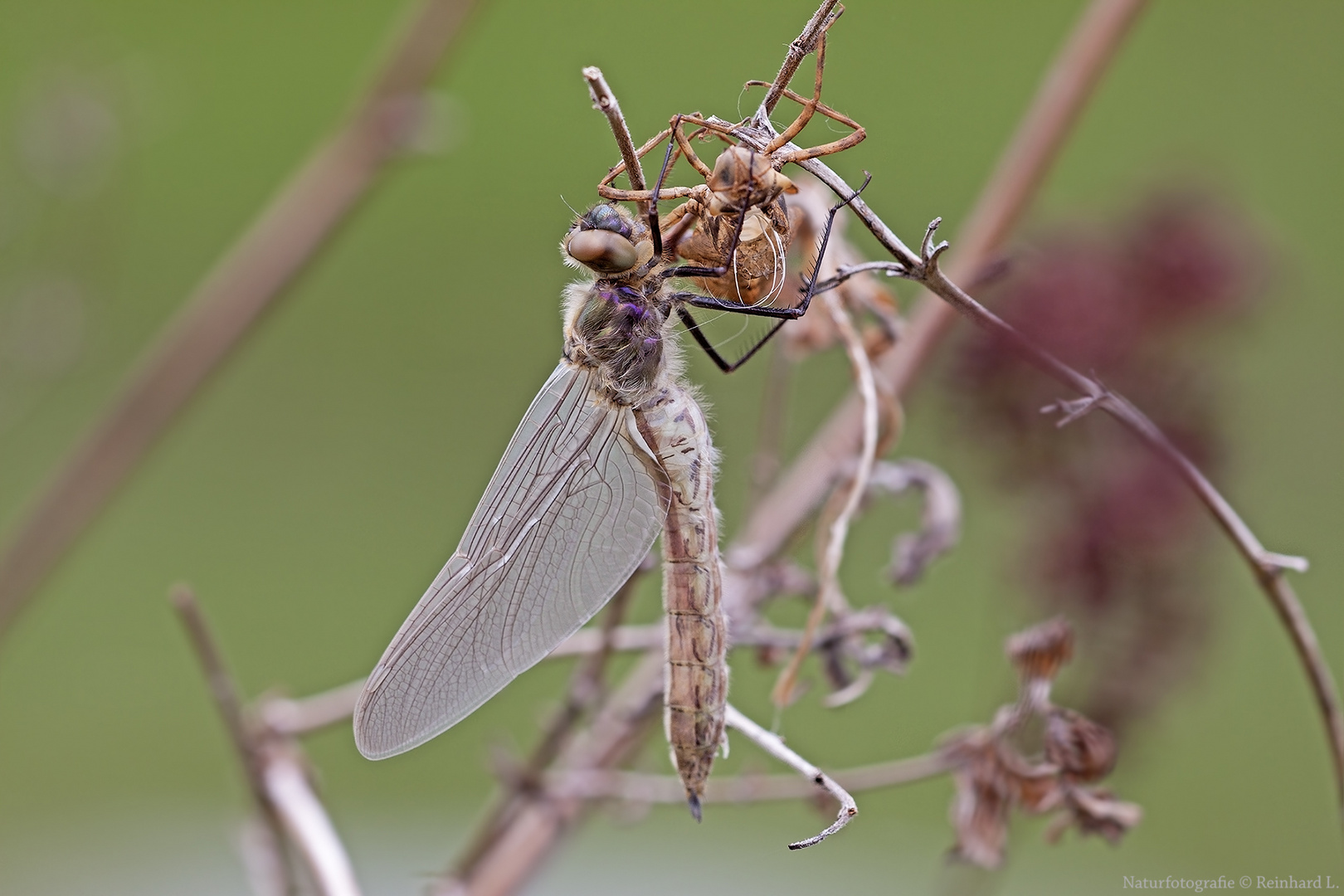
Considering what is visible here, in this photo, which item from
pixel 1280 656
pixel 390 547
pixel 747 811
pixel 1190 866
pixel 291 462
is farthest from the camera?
pixel 291 462

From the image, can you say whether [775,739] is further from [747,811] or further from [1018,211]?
[747,811]

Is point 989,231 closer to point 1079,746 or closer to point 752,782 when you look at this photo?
point 1079,746

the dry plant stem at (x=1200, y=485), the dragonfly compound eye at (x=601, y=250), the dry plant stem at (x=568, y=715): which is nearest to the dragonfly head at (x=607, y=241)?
the dragonfly compound eye at (x=601, y=250)

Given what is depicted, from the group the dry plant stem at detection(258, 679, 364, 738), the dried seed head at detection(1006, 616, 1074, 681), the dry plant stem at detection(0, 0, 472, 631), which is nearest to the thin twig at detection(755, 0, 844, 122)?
the dried seed head at detection(1006, 616, 1074, 681)

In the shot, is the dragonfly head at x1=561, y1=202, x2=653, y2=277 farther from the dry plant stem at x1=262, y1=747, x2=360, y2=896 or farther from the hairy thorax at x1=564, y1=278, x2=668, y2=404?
the dry plant stem at x1=262, y1=747, x2=360, y2=896

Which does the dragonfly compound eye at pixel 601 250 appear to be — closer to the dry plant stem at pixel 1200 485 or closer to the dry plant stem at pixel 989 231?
the dry plant stem at pixel 989 231

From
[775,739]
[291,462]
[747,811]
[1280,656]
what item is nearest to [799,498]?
[775,739]
